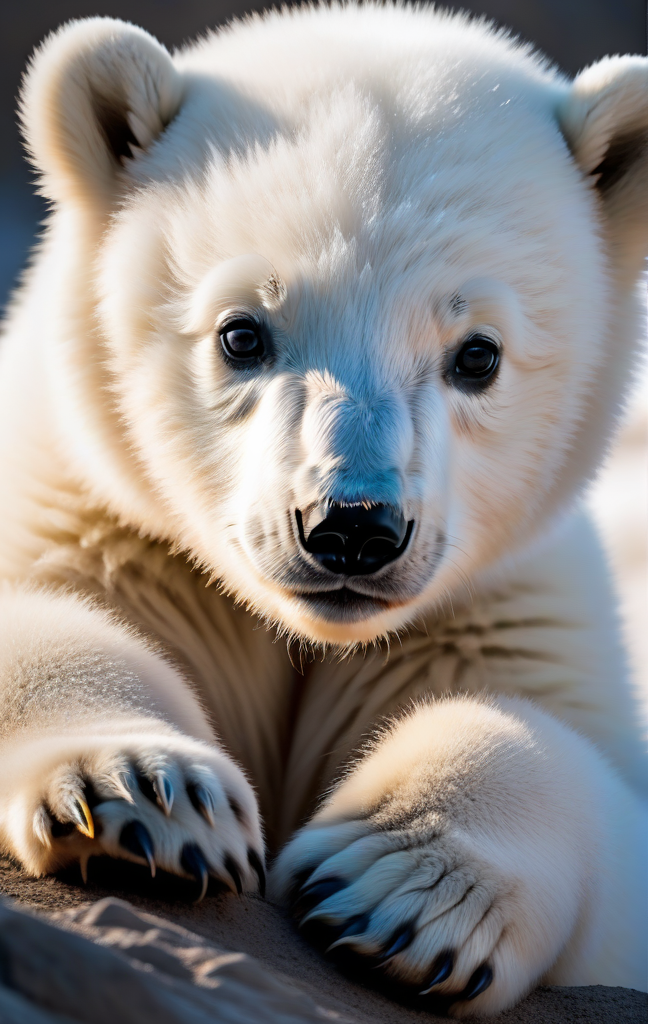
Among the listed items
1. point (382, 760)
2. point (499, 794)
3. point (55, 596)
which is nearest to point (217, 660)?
point (55, 596)

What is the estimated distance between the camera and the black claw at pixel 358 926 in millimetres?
1348

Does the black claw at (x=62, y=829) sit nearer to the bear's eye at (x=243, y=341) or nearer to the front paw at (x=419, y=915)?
the front paw at (x=419, y=915)

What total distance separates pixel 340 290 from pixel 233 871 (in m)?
0.89

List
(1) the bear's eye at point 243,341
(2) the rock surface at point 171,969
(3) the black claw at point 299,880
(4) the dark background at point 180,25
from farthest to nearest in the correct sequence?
1. (4) the dark background at point 180,25
2. (1) the bear's eye at point 243,341
3. (3) the black claw at point 299,880
4. (2) the rock surface at point 171,969

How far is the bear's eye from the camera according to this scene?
1.75 meters

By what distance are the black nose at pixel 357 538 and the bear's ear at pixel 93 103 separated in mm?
925

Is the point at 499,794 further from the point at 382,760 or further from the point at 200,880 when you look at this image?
the point at 200,880

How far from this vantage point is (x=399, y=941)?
134cm

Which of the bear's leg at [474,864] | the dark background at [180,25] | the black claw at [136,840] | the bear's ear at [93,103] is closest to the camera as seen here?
the black claw at [136,840]

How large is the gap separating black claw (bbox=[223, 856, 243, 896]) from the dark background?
4.03 m

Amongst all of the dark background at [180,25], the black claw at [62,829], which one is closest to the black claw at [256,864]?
Answer: the black claw at [62,829]

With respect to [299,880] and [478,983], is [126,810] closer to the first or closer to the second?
[299,880]

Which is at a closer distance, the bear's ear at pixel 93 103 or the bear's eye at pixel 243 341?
the bear's eye at pixel 243 341

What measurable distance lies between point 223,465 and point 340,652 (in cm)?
51
